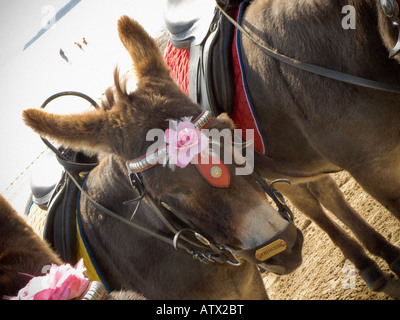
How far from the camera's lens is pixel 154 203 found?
6.43 feet

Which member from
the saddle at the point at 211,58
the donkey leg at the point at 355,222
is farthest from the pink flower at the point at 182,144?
the donkey leg at the point at 355,222

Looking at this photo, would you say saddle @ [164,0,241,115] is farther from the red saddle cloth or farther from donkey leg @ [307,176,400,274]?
donkey leg @ [307,176,400,274]

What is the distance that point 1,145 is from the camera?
44.7 ft

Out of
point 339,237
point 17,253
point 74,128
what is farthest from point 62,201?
point 339,237

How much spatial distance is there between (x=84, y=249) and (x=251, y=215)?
1.10 meters

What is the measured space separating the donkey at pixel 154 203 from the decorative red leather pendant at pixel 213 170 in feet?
0.10

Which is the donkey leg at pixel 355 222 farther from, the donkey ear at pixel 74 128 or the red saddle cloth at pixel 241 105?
the donkey ear at pixel 74 128

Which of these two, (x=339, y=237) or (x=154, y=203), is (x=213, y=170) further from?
(x=339, y=237)

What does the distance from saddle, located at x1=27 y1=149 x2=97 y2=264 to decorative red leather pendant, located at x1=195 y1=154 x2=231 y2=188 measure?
105 centimetres

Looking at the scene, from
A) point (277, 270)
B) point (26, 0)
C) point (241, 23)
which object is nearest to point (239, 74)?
point (241, 23)

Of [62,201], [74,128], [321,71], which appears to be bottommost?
[321,71]

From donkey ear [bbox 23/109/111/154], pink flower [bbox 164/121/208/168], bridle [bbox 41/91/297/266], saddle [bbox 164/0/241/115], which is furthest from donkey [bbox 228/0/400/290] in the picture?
donkey ear [bbox 23/109/111/154]

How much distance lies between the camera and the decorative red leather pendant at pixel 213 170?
1.77 meters

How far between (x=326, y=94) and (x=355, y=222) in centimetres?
160
